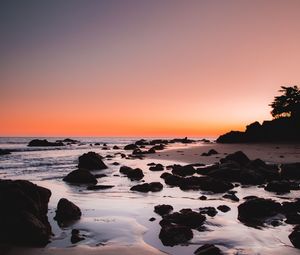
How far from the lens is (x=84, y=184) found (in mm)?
18188

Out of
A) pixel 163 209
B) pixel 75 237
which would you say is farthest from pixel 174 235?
pixel 163 209

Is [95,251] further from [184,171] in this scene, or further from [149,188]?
[184,171]

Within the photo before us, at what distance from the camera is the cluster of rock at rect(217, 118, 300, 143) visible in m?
62.7

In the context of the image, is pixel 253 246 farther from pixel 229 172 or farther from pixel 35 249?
pixel 229 172

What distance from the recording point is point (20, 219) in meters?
8.14

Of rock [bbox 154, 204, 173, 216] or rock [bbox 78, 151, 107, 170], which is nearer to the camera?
rock [bbox 154, 204, 173, 216]

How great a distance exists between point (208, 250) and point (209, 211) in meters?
3.83

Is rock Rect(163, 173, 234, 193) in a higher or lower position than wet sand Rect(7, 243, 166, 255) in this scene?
higher

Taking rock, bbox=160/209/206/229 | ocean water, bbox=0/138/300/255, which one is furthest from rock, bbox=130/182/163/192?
rock, bbox=160/209/206/229

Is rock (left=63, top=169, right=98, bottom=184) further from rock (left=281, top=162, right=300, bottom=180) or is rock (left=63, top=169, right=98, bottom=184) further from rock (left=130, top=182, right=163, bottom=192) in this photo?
rock (left=281, top=162, right=300, bottom=180)

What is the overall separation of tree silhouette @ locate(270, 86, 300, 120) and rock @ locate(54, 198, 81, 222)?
6552cm

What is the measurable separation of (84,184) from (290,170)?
1276cm

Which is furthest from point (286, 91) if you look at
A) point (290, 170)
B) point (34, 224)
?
point (34, 224)

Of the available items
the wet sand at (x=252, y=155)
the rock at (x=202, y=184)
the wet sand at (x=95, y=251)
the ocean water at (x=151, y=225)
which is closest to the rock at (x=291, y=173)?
the ocean water at (x=151, y=225)
